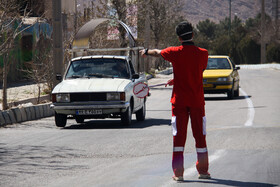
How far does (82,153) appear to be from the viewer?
10.2m

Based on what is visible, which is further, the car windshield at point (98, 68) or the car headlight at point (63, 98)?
the car windshield at point (98, 68)

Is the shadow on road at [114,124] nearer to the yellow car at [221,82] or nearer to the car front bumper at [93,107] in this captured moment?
the car front bumper at [93,107]

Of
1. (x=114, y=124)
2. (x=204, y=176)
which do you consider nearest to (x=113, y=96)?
(x=114, y=124)

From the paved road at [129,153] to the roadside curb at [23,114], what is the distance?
426 millimetres

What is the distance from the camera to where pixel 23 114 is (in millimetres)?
16844

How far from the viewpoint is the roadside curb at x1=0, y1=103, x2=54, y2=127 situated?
15.8 metres

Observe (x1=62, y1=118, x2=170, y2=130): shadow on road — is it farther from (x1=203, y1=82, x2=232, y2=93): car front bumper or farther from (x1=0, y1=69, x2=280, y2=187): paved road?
(x1=203, y1=82, x2=232, y2=93): car front bumper

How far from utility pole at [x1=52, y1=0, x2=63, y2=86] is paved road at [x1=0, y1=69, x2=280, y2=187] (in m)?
4.79

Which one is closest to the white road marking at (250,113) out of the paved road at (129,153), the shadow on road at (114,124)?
the paved road at (129,153)

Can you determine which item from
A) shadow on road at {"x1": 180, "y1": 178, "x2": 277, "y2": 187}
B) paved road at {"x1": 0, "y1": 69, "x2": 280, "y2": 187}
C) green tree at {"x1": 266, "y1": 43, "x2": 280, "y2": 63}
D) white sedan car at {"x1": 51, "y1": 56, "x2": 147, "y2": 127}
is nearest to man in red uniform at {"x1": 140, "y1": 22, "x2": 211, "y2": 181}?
shadow on road at {"x1": 180, "y1": 178, "x2": 277, "y2": 187}

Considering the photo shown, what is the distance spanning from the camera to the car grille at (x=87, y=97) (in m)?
14.5

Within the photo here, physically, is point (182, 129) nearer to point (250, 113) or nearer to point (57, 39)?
point (250, 113)

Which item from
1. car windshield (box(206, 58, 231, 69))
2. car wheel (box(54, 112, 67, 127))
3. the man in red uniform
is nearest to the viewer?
the man in red uniform

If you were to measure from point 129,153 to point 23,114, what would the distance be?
7.40 meters
